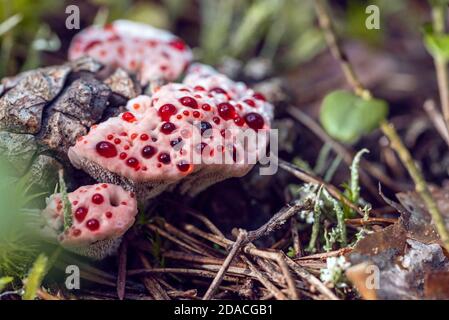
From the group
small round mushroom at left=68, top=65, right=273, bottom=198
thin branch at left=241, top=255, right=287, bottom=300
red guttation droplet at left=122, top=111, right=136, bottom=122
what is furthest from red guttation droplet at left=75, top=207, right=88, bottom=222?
thin branch at left=241, top=255, right=287, bottom=300

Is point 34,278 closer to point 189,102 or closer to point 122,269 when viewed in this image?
point 122,269

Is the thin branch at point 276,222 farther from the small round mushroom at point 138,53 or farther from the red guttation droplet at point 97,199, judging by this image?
the small round mushroom at point 138,53

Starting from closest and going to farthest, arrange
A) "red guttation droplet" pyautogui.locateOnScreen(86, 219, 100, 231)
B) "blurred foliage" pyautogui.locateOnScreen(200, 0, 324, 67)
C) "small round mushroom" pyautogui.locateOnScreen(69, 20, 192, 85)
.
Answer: "red guttation droplet" pyautogui.locateOnScreen(86, 219, 100, 231)
"small round mushroom" pyautogui.locateOnScreen(69, 20, 192, 85)
"blurred foliage" pyautogui.locateOnScreen(200, 0, 324, 67)

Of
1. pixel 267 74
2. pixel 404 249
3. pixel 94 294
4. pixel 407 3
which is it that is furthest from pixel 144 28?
pixel 407 3

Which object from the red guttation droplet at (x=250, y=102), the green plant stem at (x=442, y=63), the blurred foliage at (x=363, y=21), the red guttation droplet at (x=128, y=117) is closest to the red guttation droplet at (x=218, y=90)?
the red guttation droplet at (x=250, y=102)

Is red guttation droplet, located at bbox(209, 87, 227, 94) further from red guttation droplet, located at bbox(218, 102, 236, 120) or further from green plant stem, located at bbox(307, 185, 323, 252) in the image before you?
green plant stem, located at bbox(307, 185, 323, 252)
